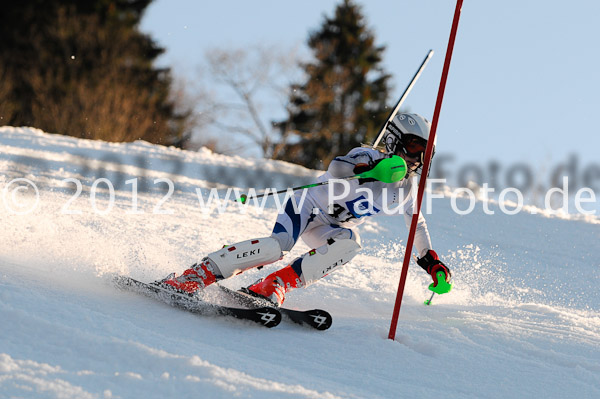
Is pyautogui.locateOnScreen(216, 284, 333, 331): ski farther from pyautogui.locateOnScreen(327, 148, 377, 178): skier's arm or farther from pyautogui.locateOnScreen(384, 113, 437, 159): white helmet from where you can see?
pyautogui.locateOnScreen(384, 113, 437, 159): white helmet

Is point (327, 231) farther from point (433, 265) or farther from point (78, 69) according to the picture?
point (78, 69)

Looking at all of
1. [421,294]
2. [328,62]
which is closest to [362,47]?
[328,62]

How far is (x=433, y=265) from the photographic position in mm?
4035

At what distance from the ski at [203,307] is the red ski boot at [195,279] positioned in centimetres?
6

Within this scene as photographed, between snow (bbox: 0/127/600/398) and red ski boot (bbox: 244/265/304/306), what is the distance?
342 mm

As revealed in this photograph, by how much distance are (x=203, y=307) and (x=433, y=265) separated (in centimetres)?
143

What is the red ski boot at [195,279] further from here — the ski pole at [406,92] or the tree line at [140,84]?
the tree line at [140,84]

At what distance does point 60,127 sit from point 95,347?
22226 millimetres

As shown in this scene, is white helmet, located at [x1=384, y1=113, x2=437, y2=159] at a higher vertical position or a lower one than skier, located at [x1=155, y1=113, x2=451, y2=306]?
higher

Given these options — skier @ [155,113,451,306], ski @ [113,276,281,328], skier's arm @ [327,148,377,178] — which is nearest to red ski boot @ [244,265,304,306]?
skier @ [155,113,451,306]

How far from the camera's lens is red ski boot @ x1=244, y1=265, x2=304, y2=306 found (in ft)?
12.6

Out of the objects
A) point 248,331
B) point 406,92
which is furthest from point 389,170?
point 248,331

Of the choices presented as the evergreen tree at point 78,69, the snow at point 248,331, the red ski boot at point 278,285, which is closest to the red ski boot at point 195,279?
the snow at point 248,331

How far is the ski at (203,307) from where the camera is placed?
3.45 m
